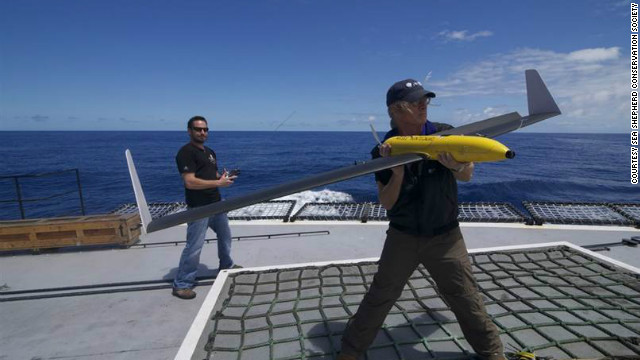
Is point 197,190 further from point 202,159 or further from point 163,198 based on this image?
point 163,198

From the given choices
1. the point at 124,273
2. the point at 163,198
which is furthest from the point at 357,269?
the point at 163,198

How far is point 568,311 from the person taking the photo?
3.54 m

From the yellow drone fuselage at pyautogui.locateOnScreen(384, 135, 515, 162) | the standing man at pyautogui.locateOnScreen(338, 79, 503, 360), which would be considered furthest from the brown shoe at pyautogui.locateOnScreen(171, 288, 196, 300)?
the yellow drone fuselage at pyautogui.locateOnScreen(384, 135, 515, 162)

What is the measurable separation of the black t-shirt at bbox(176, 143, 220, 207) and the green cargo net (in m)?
1.33

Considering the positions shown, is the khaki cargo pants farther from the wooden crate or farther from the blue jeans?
the wooden crate

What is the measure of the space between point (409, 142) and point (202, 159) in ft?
11.4

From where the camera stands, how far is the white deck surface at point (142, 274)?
3.98 m

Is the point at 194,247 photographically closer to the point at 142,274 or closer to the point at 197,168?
the point at 197,168

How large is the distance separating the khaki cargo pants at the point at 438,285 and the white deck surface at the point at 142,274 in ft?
8.37

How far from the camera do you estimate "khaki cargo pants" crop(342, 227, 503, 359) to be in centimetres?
262

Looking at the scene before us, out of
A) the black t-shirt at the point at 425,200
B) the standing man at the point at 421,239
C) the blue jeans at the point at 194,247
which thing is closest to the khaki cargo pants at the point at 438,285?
the standing man at the point at 421,239

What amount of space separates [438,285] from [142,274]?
5591 mm

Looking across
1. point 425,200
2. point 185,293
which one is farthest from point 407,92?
point 185,293

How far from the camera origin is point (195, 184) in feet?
15.1
